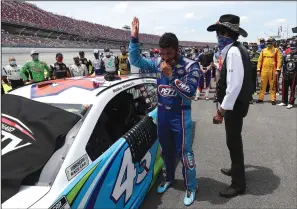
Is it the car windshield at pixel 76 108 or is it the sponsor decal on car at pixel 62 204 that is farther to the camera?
the car windshield at pixel 76 108

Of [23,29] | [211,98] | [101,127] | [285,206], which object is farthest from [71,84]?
[23,29]

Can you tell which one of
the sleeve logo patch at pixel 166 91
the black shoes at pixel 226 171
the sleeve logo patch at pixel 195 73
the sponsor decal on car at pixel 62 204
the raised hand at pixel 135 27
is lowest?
the black shoes at pixel 226 171

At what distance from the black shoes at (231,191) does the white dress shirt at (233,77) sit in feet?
3.47

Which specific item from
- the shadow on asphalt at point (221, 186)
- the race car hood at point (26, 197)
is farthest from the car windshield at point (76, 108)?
the shadow on asphalt at point (221, 186)

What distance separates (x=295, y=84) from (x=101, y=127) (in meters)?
6.70

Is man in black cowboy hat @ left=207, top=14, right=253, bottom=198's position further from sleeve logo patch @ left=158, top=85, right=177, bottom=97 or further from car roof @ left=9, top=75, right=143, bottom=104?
car roof @ left=9, top=75, right=143, bottom=104

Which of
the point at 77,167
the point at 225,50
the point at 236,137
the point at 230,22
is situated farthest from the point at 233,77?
the point at 77,167

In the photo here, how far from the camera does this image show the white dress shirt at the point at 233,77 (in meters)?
2.85

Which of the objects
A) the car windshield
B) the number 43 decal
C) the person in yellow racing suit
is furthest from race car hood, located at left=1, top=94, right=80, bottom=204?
the person in yellow racing suit

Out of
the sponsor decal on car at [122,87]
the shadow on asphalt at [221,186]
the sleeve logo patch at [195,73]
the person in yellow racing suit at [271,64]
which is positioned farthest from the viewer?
the person in yellow racing suit at [271,64]

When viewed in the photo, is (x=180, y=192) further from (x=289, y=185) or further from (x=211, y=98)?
(x=211, y=98)

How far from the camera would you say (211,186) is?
11.7 feet

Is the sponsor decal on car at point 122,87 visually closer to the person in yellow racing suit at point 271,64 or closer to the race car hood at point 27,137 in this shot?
the race car hood at point 27,137

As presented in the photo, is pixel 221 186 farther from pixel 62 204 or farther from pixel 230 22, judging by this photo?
pixel 62 204
